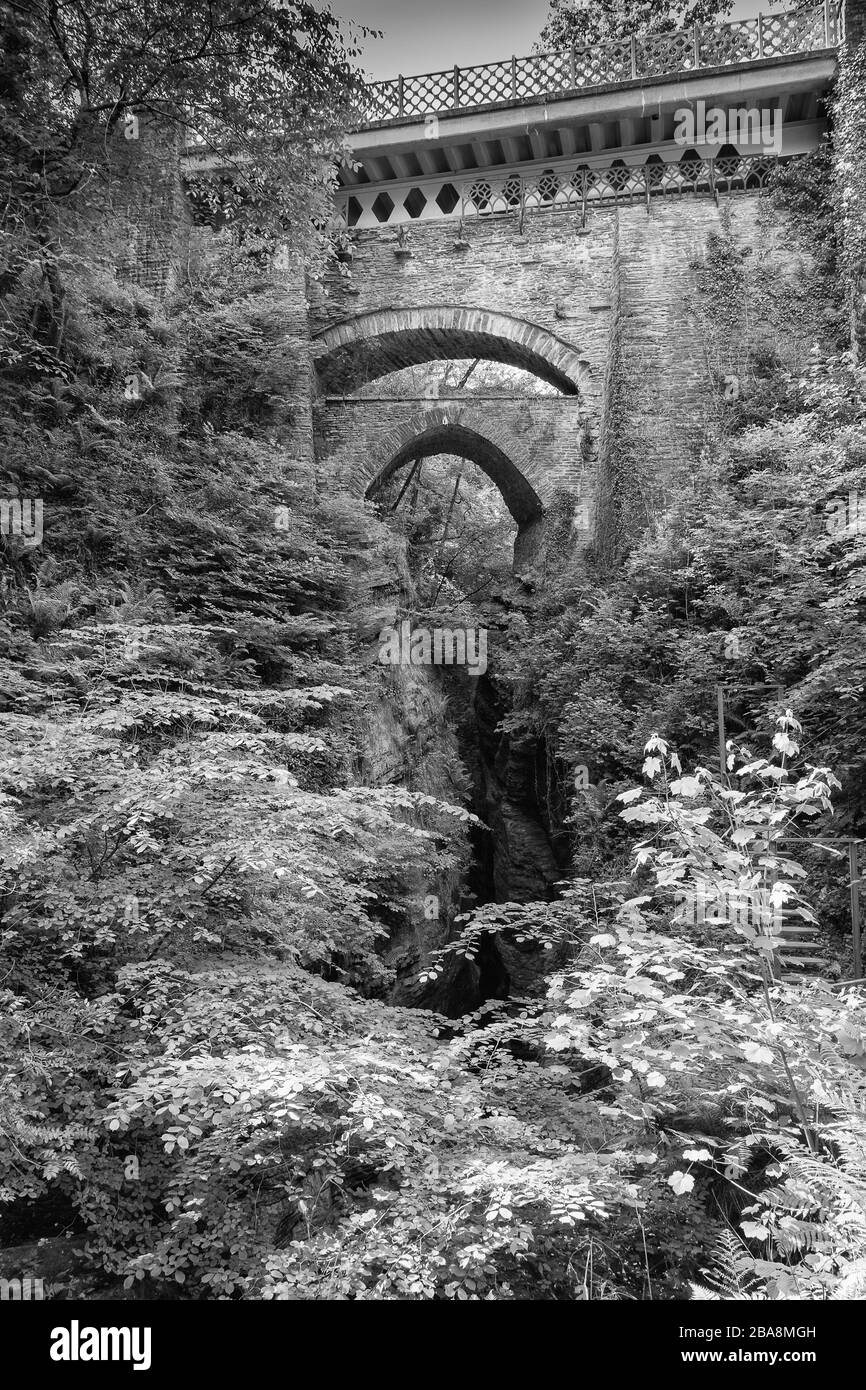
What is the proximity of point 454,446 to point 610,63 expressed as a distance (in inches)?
272

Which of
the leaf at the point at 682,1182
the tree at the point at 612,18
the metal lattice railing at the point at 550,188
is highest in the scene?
the tree at the point at 612,18

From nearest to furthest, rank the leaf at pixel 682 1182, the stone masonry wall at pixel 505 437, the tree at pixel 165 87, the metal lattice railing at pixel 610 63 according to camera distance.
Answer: the leaf at pixel 682 1182, the tree at pixel 165 87, the metal lattice railing at pixel 610 63, the stone masonry wall at pixel 505 437

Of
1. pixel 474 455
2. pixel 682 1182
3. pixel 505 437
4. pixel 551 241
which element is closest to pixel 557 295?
pixel 551 241

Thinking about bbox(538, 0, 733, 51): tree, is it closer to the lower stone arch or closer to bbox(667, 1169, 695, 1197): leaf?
the lower stone arch

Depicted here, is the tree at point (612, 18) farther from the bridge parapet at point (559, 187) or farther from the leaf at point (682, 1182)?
the leaf at point (682, 1182)

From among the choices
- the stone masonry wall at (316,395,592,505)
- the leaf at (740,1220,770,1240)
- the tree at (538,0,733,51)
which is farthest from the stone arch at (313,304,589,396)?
the leaf at (740,1220,770,1240)

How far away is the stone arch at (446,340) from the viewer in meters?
15.6

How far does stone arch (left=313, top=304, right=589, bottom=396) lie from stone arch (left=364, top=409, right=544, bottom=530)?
4.46 feet

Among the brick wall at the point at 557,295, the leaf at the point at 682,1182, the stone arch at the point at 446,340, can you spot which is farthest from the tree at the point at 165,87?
the leaf at the point at 682,1182

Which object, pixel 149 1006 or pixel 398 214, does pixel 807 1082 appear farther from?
pixel 398 214

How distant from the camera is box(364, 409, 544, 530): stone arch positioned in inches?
632

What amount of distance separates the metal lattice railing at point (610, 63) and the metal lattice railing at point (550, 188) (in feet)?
3.89

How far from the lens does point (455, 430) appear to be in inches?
640

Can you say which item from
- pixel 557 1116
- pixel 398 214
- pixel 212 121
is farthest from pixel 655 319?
pixel 557 1116
